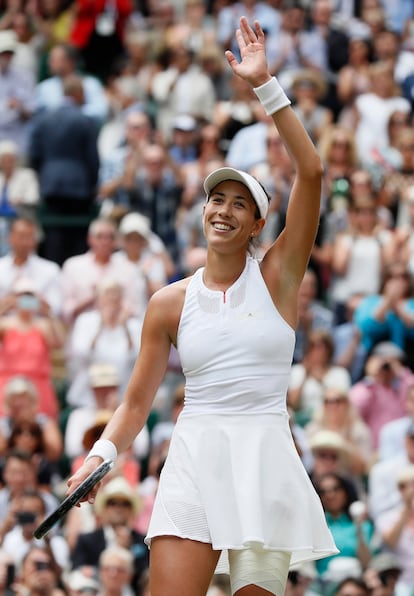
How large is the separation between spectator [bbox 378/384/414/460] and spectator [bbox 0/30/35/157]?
469 cm

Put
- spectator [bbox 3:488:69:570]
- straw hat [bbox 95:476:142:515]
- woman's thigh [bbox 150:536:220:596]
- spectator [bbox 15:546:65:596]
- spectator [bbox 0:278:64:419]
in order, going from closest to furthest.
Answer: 1. woman's thigh [bbox 150:536:220:596]
2. spectator [bbox 15:546:65:596]
3. spectator [bbox 3:488:69:570]
4. straw hat [bbox 95:476:142:515]
5. spectator [bbox 0:278:64:419]

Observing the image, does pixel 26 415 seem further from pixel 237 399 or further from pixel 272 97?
pixel 272 97

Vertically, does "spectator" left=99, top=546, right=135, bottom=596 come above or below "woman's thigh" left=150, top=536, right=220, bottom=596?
below

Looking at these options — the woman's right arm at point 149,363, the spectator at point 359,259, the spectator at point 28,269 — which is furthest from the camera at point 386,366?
the woman's right arm at point 149,363

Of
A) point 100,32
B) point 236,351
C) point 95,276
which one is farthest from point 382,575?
point 100,32

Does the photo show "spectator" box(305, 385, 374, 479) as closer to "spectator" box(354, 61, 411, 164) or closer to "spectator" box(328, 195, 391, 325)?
"spectator" box(328, 195, 391, 325)

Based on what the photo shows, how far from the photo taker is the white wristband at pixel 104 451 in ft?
18.4

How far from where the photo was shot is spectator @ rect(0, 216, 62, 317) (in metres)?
12.2

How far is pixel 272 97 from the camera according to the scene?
557 cm

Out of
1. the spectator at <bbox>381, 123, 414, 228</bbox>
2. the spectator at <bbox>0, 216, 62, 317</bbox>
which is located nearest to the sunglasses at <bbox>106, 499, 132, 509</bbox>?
the spectator at <bbox>0, 216, 62, 317</bbox>

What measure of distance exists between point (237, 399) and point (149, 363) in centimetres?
37

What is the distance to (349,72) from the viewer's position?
1588 cm

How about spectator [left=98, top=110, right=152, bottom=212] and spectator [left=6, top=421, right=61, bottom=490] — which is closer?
spectator [left=6, top=421, right=61, bottom=490]

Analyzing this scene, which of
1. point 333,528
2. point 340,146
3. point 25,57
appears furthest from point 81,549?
point 25,57
